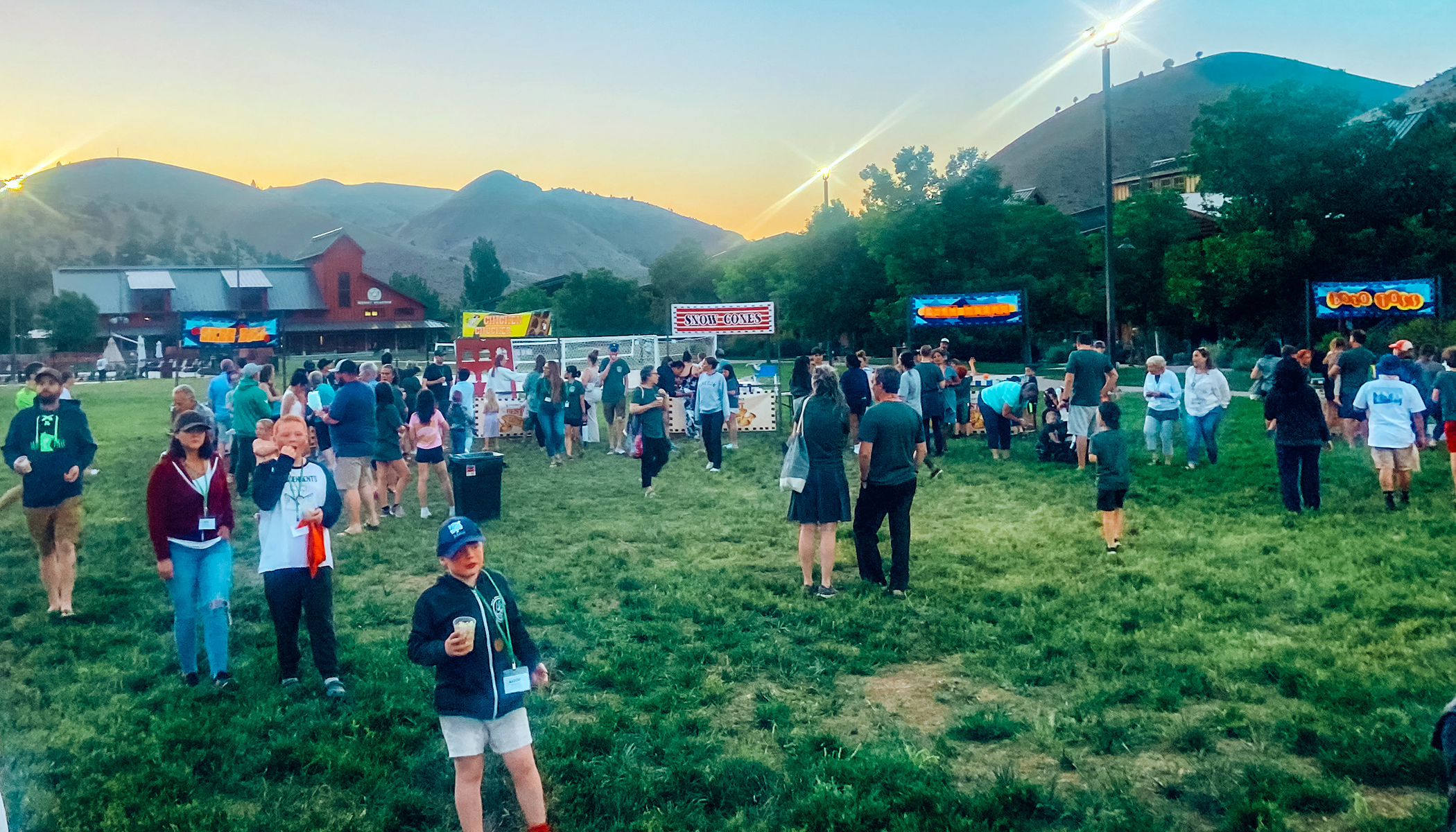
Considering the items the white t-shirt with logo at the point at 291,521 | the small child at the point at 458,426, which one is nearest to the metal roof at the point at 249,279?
the small child at the point at 458,426

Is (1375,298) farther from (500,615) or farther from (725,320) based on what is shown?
(500,615)

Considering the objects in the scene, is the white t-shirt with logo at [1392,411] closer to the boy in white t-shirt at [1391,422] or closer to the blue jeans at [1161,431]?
the boy in white t-shirt at [1391,422]

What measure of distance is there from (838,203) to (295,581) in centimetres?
5836

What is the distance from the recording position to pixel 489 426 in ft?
62.5

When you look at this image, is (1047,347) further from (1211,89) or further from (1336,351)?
(1211,89)

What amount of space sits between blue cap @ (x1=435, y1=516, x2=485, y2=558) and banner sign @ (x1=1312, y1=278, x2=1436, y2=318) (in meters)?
23.6

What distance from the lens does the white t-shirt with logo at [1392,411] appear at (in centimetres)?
1041

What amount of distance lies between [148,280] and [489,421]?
6505cm

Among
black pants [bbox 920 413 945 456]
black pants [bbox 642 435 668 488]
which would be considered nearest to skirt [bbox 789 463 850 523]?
black pants [bbox 642 435 668 488]

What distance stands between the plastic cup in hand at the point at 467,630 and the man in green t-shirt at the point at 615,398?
43.9ft

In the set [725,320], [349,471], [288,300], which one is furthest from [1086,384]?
[288,300]

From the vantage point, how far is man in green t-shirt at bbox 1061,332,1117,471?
43.0ft

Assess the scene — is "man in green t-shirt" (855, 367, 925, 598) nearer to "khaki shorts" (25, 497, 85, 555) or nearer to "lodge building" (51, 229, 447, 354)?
"khaki shorts" (25, 497, 85, 555)

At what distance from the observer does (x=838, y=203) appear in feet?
203
